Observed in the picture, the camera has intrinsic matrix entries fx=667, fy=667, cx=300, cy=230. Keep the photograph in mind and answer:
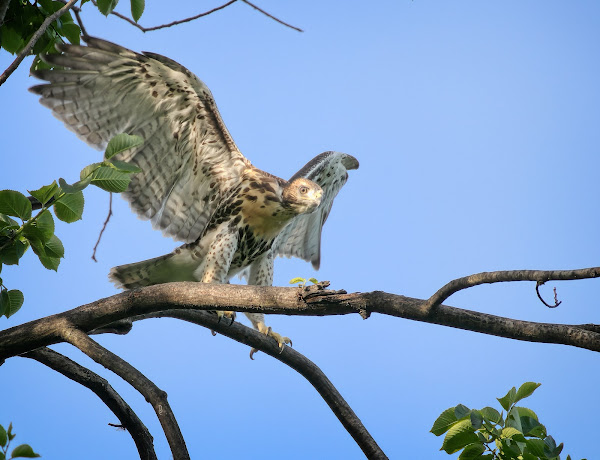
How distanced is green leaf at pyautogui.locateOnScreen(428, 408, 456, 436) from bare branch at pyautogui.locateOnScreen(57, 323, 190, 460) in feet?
3.36

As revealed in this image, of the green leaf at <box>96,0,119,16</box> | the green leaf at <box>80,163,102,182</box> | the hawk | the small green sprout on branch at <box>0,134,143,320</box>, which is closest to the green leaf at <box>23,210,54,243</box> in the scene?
the small green sprout on branch at <box>0,134,143,320</box>

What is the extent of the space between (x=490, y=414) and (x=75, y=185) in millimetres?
1878

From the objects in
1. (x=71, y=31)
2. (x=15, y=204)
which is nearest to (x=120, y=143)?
(x=15, y=204)

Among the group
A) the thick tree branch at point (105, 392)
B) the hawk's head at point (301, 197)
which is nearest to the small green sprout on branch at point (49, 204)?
the thick tree branch at point (105, 392)

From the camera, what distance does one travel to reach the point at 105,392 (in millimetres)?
3277

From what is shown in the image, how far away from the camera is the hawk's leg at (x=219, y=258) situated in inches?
186

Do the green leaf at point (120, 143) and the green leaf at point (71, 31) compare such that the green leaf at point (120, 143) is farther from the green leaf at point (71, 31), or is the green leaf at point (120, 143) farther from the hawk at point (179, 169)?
the hawk at point (179, 169)

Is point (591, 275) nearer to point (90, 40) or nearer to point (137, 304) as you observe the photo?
point (137, 304)

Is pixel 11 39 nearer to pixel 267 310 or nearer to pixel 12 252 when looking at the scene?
pixel 12 252

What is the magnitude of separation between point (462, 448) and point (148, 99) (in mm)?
3205

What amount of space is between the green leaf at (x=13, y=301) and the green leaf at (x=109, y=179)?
0.72m

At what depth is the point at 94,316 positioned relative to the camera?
3.21 metres

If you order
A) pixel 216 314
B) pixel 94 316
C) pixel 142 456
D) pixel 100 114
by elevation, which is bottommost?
pixel 142 456

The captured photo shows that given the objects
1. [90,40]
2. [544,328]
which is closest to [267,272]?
[90,40]
